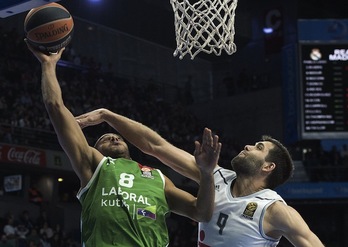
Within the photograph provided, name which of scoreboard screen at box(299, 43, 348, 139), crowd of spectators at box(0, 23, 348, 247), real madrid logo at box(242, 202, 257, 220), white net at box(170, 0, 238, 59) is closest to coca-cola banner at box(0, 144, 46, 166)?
crowd of spectators at box(0, 23, 348, 247)

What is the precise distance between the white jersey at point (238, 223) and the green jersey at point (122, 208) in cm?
25

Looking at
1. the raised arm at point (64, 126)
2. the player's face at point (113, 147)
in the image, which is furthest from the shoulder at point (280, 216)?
the raised arm at point (64, 126)

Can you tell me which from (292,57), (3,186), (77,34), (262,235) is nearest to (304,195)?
(292,57)

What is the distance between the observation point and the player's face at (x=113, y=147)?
12.6 feet

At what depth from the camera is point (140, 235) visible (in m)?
3.51

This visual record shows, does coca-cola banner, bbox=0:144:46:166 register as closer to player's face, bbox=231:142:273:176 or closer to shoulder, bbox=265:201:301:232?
player's face, bbox=231:142:273:176

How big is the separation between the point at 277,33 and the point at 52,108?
1957cm

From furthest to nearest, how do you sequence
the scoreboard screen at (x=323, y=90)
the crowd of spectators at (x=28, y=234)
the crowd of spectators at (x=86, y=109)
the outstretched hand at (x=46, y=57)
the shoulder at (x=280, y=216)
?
the crowd of spectators at (x=86, y=109)
the scoreboard screen at (x=323, y=90)
the crowd of spectators at (x=28, y=234)
the outstretched hand at (x=46, y=57)
the shoulder at (x=280, y=216)

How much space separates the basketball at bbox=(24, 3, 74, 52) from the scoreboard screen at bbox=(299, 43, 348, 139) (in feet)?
30.6

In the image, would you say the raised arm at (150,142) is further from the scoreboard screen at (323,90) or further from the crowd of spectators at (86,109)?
the scoreboard screen at (323,90)

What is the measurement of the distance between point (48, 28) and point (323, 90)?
9.59 m

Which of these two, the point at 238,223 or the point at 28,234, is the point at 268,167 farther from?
the point at 28,234

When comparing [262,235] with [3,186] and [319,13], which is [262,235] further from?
[319,13]

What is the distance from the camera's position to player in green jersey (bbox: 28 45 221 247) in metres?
3.48
